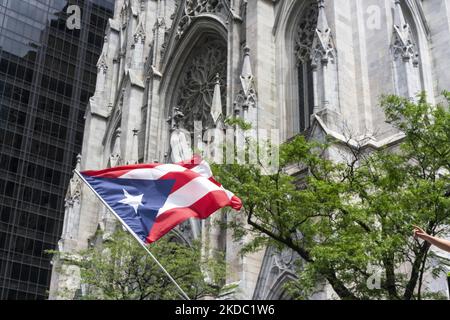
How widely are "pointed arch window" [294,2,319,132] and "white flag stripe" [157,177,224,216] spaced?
47.8 ft

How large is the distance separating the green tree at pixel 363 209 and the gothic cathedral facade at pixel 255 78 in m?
3.89

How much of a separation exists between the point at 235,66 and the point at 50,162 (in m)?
29.8

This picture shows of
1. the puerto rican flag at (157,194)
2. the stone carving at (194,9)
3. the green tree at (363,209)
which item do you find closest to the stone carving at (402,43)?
the green tree at (363,209)

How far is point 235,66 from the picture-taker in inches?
1094

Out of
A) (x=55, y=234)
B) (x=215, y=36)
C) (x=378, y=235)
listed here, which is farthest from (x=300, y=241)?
(x=55, y=234)

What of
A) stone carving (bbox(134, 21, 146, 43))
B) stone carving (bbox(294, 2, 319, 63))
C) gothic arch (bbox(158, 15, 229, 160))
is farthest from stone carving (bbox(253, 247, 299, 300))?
stone carving (bbox(134, 21, 146, 43))

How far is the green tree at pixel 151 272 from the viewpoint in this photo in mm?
21109

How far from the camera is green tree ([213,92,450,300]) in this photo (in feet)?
40.0

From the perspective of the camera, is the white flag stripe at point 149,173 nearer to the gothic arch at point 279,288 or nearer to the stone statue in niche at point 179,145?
the gothic arch at point 279,288

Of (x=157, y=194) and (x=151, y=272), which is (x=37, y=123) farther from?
(x=157, y=194)

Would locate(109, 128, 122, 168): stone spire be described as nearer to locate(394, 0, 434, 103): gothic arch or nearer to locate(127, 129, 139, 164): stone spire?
locate(127, 129, 139, 164): stone spire

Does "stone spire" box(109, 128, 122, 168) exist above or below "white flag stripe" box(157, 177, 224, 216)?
Answer: above
